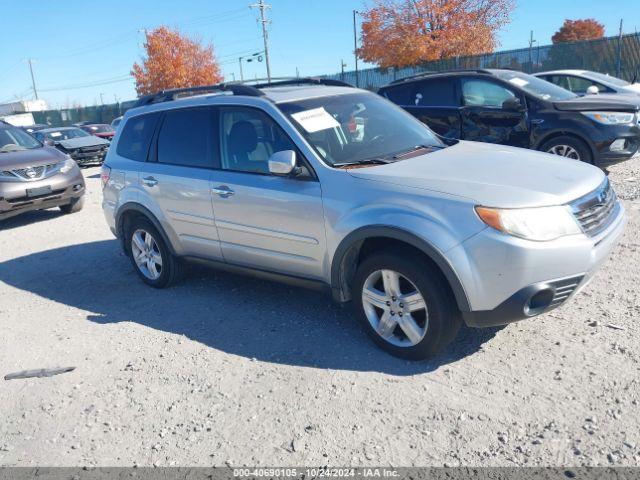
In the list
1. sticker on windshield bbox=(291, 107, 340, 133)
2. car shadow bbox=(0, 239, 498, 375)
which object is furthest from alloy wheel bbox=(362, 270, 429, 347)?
sticker on windshield bbox=(291, 107, 340, 133)

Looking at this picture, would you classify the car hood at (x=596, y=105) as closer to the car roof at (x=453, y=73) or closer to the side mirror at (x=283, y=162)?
the car roof at (x=453, y=73)

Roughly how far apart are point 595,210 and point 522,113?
16.6 feet

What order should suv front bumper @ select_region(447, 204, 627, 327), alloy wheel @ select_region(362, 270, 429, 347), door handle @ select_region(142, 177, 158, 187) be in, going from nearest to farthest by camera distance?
suv front bumper @ select_region(447, 204, 627, 327), alloy wheel @ select_region(362, 270, 429, 347), door handle @ select_region(142, 177, 158, 187)

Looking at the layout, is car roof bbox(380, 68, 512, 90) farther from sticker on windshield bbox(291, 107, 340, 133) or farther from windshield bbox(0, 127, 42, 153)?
windshield bbox(0, 127, 42, 153)

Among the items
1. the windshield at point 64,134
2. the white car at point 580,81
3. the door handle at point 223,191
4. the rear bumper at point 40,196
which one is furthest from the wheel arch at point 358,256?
the windshield at point 64,134

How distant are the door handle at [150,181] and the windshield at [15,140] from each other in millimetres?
5772

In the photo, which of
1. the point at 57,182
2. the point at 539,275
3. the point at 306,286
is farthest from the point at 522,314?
the point at 57,182

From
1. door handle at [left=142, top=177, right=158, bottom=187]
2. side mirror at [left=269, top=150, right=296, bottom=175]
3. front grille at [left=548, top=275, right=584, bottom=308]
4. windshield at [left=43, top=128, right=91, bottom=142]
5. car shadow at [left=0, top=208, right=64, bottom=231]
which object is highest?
side mirror at [left=269, top=150, right=296, bottom=175]

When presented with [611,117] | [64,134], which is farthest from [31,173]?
[64,134]

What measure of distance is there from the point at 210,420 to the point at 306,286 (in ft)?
4.30

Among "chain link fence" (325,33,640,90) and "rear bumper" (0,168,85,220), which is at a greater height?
"chain link fence" (325,33,640,90)

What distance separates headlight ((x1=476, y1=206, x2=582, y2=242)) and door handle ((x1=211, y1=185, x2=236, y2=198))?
2073mm

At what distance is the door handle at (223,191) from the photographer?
4660 mm

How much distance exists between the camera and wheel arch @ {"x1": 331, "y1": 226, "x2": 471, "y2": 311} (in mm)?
3486
